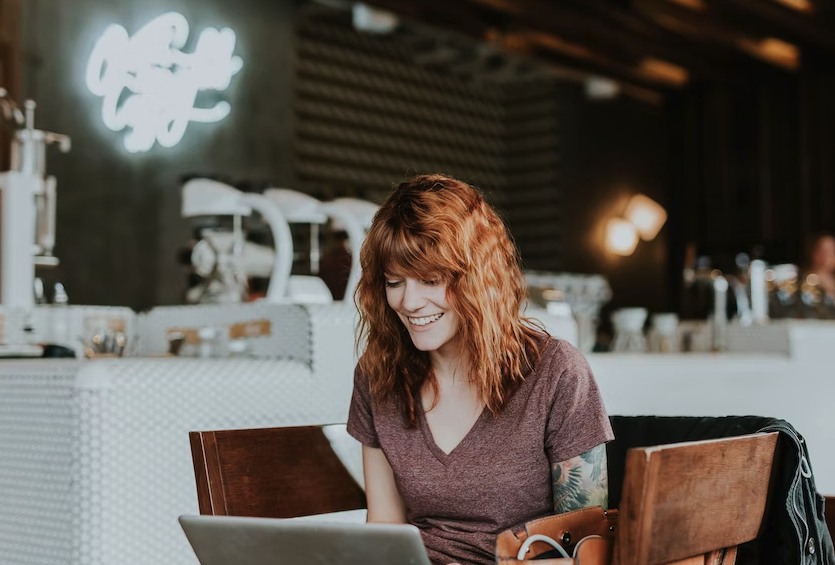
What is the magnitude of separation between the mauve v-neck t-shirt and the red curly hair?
0.04 meters

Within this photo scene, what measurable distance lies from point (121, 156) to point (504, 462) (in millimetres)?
4494

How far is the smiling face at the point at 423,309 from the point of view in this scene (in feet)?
5.26

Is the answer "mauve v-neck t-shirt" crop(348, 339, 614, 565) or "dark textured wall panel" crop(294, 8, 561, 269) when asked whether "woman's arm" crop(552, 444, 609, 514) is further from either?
"dark textured wall panel" crop(294, 8, 561, 269)

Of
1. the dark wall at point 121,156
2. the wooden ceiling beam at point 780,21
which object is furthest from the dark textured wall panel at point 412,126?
the wooden ceiling beam at point 780,21

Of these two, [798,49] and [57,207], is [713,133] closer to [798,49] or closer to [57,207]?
[798,49]

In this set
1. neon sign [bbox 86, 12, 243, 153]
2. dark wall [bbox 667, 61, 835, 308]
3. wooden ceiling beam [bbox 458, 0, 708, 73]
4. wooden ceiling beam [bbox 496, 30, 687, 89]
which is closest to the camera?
neon sign [bbox 86, 12, 243, 153]

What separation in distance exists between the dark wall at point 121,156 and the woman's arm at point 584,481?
4231 millimetres

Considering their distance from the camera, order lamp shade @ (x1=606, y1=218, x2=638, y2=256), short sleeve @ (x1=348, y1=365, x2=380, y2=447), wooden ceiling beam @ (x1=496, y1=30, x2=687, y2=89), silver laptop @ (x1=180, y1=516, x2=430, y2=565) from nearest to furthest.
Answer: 1. silver laptop @ (x1=180, y1=516, x2=430, y2=565)
2. short sleeve @ (x1=348, y1=365, x2=380, y2=447)
3. wooden ceiling beam @ (x1=496, y1=30, x2=687, y2=89)
4. lamp shade @ (x1=606, y1=218, x2=638, y2=256)

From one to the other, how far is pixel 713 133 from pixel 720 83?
0.45m

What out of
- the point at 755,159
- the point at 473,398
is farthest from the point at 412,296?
the point at 755,159

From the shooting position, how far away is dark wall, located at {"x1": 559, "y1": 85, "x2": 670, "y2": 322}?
29.5 ft

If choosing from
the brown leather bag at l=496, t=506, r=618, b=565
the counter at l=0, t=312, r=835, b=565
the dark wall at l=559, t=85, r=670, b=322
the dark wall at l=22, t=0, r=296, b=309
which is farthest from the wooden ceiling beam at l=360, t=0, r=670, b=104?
the brown leather bag at l=496, t=506, r=618, b=565

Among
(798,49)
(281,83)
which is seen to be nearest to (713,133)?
(798,49)

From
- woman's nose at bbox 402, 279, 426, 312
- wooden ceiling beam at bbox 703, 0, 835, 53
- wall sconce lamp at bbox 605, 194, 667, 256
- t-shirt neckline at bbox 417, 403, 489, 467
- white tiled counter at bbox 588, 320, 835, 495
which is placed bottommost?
white tiled counter at bbox 588, 320, 835, 495
